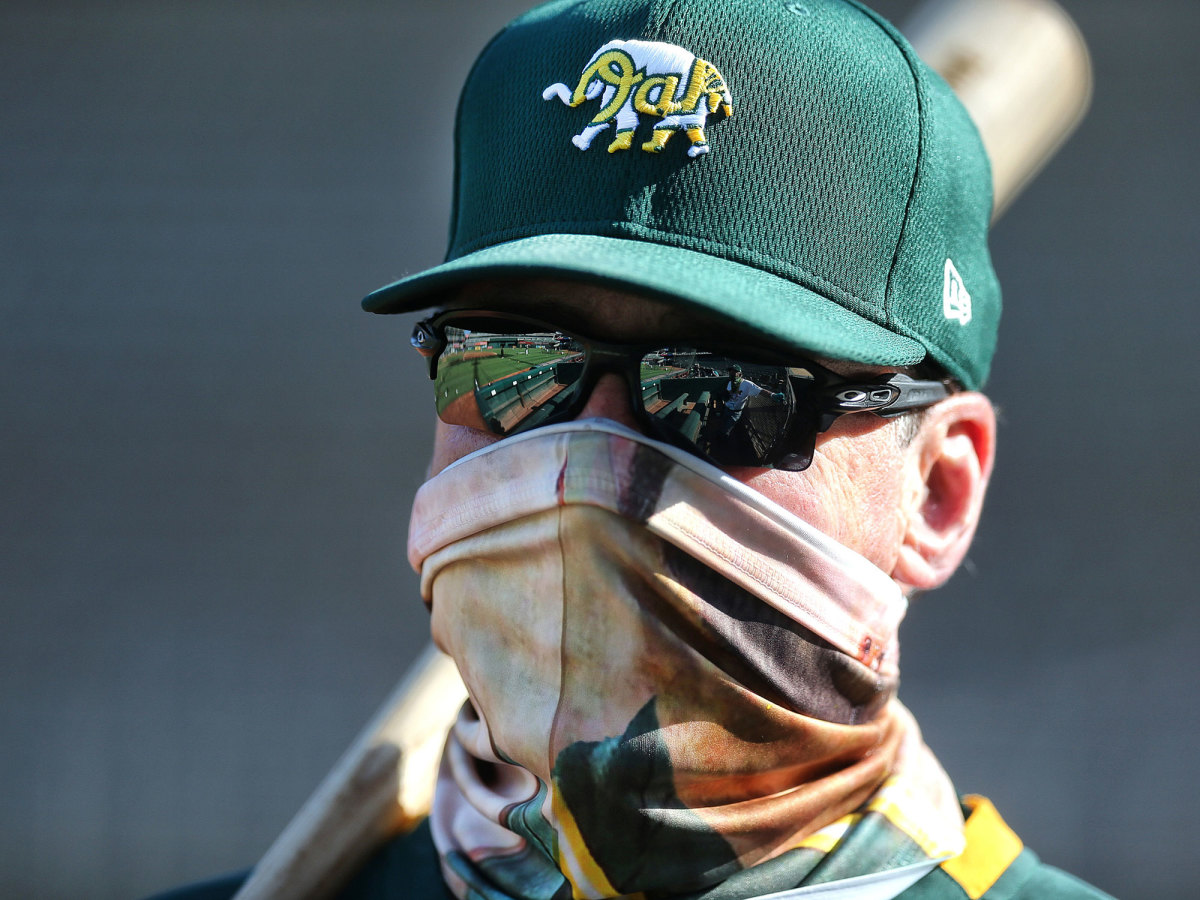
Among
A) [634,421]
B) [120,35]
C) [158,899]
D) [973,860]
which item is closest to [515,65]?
[634,421]

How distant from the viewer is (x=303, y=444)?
448 cm

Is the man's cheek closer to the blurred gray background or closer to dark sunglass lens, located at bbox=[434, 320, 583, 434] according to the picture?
dark sunglass lens, located at bbox=[434, 320, 583, 434]

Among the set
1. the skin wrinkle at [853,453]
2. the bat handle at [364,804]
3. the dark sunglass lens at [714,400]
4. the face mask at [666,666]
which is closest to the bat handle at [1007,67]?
the skin wrinkle at [853,453]

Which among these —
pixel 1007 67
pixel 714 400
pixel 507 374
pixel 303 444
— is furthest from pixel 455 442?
pixel 303 444

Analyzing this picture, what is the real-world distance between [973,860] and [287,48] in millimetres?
4237

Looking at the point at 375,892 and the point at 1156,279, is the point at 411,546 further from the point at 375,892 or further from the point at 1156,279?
the point at 1156,279

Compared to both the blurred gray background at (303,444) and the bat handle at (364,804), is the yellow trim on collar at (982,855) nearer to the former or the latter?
the bat handle at (364,804)

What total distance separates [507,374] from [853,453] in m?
0.48

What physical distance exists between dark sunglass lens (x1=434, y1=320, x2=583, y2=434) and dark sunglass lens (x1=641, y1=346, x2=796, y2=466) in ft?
0.37

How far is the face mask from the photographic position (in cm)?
133

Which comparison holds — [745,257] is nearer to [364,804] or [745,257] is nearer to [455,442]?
[455,442]

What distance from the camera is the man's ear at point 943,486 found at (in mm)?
1569

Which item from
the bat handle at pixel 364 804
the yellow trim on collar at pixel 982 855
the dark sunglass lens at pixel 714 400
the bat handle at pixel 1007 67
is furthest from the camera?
the bat handle at pixel 1007 67

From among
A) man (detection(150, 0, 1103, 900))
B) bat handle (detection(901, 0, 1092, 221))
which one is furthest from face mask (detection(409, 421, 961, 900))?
bat handle (detection(901, 0, 1092, 221))
